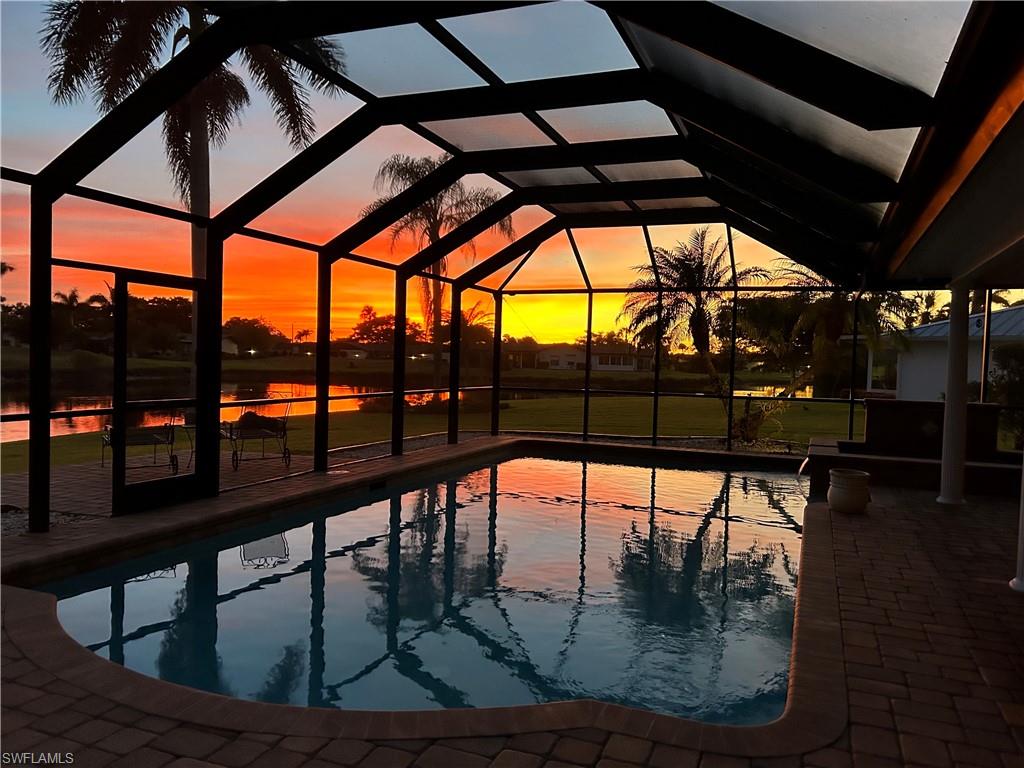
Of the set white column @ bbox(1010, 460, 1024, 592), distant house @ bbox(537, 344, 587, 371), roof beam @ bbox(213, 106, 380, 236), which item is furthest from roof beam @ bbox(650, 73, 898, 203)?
distant house @ bbox(537, 344, 587, 371)

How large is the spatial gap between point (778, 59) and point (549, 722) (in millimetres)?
3176

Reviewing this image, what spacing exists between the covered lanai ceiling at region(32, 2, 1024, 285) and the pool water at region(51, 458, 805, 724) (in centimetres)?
289

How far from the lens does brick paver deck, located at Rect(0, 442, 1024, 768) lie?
2.53m

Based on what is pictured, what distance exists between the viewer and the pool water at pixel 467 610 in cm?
388

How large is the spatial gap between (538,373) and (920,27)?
16730 millimetres

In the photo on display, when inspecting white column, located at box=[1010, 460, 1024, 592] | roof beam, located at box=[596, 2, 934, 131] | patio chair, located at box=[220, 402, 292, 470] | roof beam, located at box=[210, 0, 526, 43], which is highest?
roof beam, located at box=[210, 0, 526, 43]

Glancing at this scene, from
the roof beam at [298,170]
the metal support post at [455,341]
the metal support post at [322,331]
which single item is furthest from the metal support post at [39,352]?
the metal support post at [455,341]

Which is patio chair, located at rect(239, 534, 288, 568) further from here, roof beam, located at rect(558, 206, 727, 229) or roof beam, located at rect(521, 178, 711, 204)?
roof beam, located at rect(558, 206, 727, 229)

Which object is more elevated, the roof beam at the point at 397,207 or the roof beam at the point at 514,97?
the roof beam at the point at 514,97

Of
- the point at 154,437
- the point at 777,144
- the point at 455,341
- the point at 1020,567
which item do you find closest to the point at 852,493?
the point at 1020,567

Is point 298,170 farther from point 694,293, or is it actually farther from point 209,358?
point 694,293

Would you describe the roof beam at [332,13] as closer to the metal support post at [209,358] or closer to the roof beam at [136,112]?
the roof beam at [136,112]

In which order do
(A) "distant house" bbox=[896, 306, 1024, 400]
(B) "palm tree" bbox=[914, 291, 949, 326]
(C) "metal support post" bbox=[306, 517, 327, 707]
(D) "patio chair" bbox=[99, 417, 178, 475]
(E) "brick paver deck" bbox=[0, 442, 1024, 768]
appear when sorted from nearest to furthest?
1. (E) "brick paver deck" bbox=[0, 442, 1024, 768]
2. (C) "metal support post" bbox=[306, 517, 327, 707]
3. (D) "patio chair" bbox=[99, 417, 178, 475]
4. (A) "distant house" bbox=[896, 306, 1024, 400]
5. (B) "palm tree" bbox=[914, 291, 949, 326]

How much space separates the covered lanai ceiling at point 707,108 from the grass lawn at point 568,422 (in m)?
6.59
